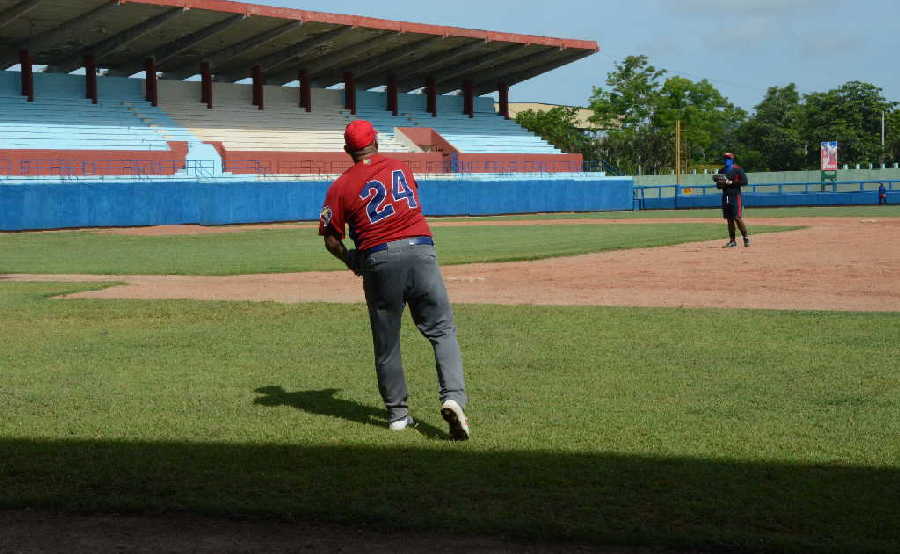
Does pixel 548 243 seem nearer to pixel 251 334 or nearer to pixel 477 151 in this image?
pixel 251 334

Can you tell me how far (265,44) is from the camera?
5122cm

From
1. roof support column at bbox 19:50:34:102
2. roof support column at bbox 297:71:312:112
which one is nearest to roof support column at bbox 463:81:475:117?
roof support column at bbox 297:71:312:112

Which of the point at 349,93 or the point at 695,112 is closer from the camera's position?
the point at 349,93

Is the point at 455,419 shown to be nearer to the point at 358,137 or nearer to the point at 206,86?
the point at 358,137

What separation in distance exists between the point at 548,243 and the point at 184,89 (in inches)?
1292

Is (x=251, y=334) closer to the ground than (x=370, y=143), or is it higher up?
closer to the ground

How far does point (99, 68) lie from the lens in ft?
176

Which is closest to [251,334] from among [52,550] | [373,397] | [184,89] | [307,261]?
[373,397]

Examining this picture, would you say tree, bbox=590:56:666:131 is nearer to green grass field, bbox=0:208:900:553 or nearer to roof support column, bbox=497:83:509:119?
→ roof support column, bbox=497:83:509:119

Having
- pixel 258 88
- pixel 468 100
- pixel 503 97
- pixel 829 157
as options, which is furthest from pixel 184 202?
pixel 829 157

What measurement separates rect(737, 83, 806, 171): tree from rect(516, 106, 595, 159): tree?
729 inches

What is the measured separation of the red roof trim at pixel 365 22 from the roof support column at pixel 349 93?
24.0ft

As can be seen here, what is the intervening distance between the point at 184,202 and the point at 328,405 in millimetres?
36230

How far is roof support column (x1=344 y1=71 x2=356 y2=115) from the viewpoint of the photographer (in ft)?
193
